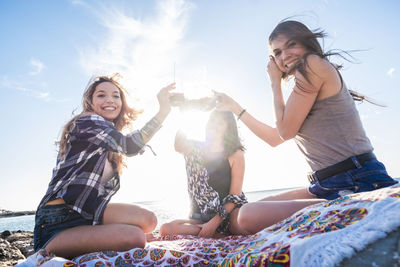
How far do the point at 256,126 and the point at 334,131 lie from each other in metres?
1.09

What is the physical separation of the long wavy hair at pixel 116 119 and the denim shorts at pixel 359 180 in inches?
96.7

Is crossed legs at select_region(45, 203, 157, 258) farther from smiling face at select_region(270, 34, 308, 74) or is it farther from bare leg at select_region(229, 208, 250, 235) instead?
smiling face at select_region(270, 34, 308, 74)

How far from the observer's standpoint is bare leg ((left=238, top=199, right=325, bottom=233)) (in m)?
1.97

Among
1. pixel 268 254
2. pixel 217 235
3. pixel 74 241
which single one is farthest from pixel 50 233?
pixel 268 254

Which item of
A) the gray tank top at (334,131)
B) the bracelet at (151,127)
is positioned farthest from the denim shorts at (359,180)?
the bracelet at (151,127)

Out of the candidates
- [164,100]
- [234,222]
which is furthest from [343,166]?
[164,100]

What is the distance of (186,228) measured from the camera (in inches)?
128

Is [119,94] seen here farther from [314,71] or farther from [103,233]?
[314,71]

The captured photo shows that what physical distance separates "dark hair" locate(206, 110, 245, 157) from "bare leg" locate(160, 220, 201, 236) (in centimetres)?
115

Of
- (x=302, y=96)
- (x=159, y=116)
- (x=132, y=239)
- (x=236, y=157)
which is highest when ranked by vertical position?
(x=159, y=116)

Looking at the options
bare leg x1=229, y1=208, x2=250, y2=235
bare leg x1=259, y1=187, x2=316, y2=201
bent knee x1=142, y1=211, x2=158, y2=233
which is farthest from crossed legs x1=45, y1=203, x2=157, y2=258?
bare leg x1=259, y1=187, x2=316, y2=201

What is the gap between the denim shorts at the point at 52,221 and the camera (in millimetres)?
2352

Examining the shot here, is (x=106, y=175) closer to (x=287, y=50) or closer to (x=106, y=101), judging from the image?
(x=106, y=101)

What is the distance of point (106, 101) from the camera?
342 cm
